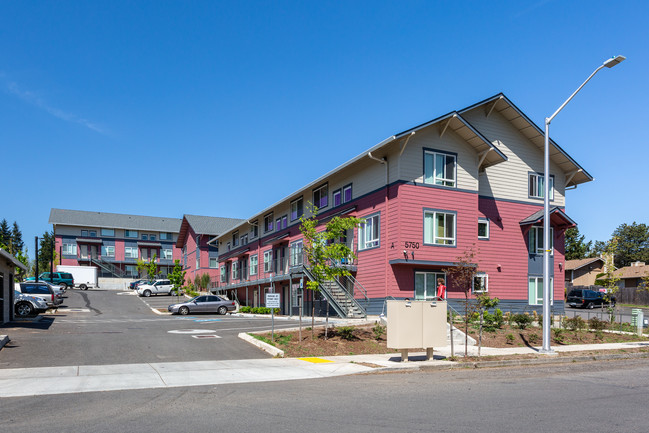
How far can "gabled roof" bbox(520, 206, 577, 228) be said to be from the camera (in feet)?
102

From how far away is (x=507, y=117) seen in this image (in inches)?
1262

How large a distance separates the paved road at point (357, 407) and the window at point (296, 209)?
25.7 m

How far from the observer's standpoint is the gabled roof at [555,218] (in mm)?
30984

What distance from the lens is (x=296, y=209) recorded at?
38844 mm

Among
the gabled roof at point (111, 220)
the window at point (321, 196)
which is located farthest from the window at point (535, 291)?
the gabled roof at point (111, 220)

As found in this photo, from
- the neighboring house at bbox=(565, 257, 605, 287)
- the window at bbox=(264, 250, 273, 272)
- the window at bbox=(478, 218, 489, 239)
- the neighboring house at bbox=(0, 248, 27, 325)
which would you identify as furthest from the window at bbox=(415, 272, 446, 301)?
the neighboring house at bbox=(565, 257, 605, 287)

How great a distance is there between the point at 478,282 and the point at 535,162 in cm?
892

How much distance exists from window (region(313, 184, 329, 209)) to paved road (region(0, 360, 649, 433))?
877 inches

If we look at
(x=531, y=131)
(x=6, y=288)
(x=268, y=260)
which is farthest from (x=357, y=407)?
(x=268, y=260)

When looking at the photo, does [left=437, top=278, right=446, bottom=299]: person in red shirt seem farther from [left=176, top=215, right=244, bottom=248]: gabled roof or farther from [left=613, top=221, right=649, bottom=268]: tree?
[left=613, top=221, right=649, bottom=268]: tree

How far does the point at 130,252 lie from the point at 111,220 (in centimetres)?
570

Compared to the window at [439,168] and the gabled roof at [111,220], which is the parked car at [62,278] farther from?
the window at [439,168]

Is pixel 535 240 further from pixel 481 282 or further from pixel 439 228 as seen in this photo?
pixel 439 228

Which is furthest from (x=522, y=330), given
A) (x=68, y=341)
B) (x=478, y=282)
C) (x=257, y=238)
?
(x=257, y=238)
